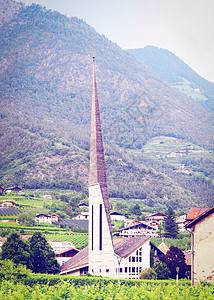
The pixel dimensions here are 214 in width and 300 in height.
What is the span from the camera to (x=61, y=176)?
119m

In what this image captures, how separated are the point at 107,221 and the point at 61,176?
85.4 meters

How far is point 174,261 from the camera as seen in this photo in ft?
132

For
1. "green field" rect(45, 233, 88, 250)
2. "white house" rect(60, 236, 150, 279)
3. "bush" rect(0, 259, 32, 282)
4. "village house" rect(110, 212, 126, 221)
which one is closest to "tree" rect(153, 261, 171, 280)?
"white house" rect(60, 236, 150, 279)

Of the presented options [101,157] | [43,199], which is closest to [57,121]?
[43,199]

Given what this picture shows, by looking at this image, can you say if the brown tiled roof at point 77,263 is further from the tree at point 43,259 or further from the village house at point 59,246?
the village house at point 59,246

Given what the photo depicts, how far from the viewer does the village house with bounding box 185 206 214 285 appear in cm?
2222

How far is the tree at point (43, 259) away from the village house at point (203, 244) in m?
19.1

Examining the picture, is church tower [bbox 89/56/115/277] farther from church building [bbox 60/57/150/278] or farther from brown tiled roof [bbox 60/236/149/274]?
brown tiled roof [bbox 60/236/149/274]

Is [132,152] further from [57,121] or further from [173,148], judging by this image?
[57,121]

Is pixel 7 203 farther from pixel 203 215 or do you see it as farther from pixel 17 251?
pixel 203 215

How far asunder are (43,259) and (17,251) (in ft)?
6.54

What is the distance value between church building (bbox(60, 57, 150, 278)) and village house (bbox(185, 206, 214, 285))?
1014 cm

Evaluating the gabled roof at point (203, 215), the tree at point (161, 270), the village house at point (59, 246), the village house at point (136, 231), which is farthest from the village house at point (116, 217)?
the gabled roof at point (203, 215)

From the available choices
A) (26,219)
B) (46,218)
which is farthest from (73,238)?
(46,218)
